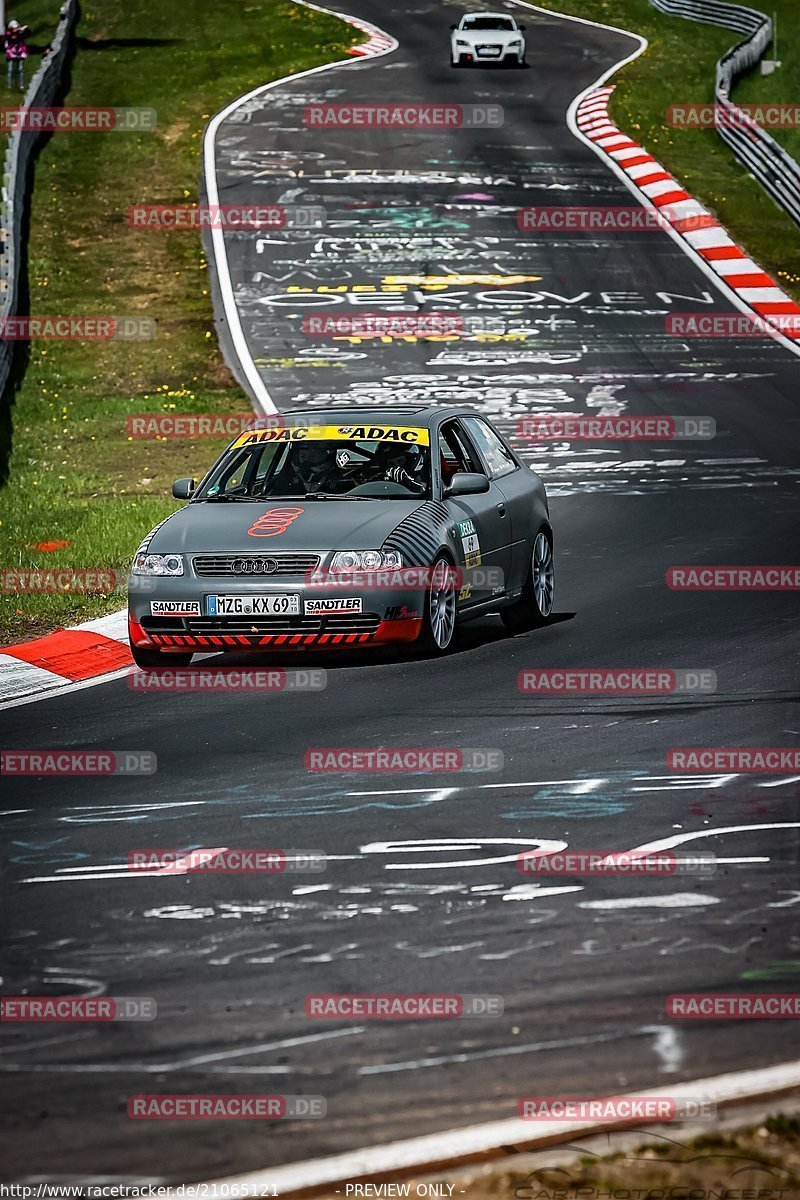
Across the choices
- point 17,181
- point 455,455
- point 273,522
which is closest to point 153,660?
point 273,522

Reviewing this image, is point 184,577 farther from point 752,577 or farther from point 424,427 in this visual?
point 752,577

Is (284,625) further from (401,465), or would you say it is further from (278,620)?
(401,465)

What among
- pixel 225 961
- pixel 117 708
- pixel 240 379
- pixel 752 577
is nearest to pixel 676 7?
pixel 240 379

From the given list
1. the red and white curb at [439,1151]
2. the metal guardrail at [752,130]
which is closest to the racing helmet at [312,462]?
the red and white curb at [439,1151]

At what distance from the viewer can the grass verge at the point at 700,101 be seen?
108 feet

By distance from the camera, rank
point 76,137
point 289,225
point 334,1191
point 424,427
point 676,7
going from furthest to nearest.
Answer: point 676,7
point 76,137
point 289,225
point 424,427
point 334,1191

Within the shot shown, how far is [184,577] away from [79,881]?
4286 mm

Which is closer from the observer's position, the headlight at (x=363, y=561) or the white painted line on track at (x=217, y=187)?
the headlight at (x=363, y=561)

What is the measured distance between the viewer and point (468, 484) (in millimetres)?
11859

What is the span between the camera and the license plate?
432 inches

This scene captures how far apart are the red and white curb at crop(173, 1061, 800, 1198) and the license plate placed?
6337mm

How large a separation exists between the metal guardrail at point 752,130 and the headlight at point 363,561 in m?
24.5

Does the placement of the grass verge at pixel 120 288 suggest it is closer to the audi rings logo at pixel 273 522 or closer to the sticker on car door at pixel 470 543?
the audi rings logo at pixel 273 522

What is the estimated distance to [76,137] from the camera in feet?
129
